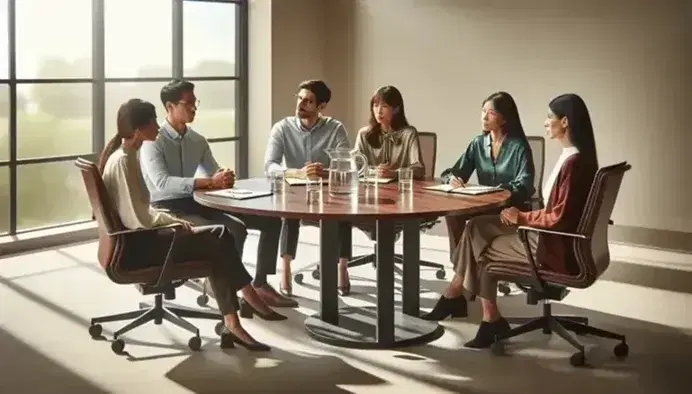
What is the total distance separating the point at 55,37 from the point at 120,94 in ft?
1.98

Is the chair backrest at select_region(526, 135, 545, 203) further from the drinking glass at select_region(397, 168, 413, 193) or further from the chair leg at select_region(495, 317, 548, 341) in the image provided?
the chair leg at select_region(495, 317, 548, 341)

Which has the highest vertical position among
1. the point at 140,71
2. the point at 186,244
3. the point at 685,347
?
the point at 140,71

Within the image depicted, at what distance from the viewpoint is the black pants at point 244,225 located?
5.27 meters

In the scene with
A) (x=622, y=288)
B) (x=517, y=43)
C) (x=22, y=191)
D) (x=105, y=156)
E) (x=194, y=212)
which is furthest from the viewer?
(x=517, y=43)

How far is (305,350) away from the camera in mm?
4656

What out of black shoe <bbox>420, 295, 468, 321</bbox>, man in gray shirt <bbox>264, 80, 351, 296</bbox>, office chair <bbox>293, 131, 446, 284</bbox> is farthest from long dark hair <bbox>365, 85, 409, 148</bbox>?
black shoe <bbox>420, 295, 468, 321</bbox>

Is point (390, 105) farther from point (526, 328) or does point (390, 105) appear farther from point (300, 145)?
point (526, 328)

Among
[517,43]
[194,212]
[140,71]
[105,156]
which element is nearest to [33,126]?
[140,71]

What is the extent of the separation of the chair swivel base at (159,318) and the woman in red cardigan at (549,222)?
1.20 meters

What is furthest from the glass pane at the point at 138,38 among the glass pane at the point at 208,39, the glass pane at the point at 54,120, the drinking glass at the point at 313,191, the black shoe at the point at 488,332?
the black shoe at the point at 488,332

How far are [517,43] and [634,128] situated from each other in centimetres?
107

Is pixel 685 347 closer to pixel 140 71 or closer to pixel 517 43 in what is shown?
pixel 517 43

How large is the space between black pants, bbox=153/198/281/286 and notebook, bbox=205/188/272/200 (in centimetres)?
33

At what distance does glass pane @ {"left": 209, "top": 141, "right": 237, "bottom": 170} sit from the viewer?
333 inches
